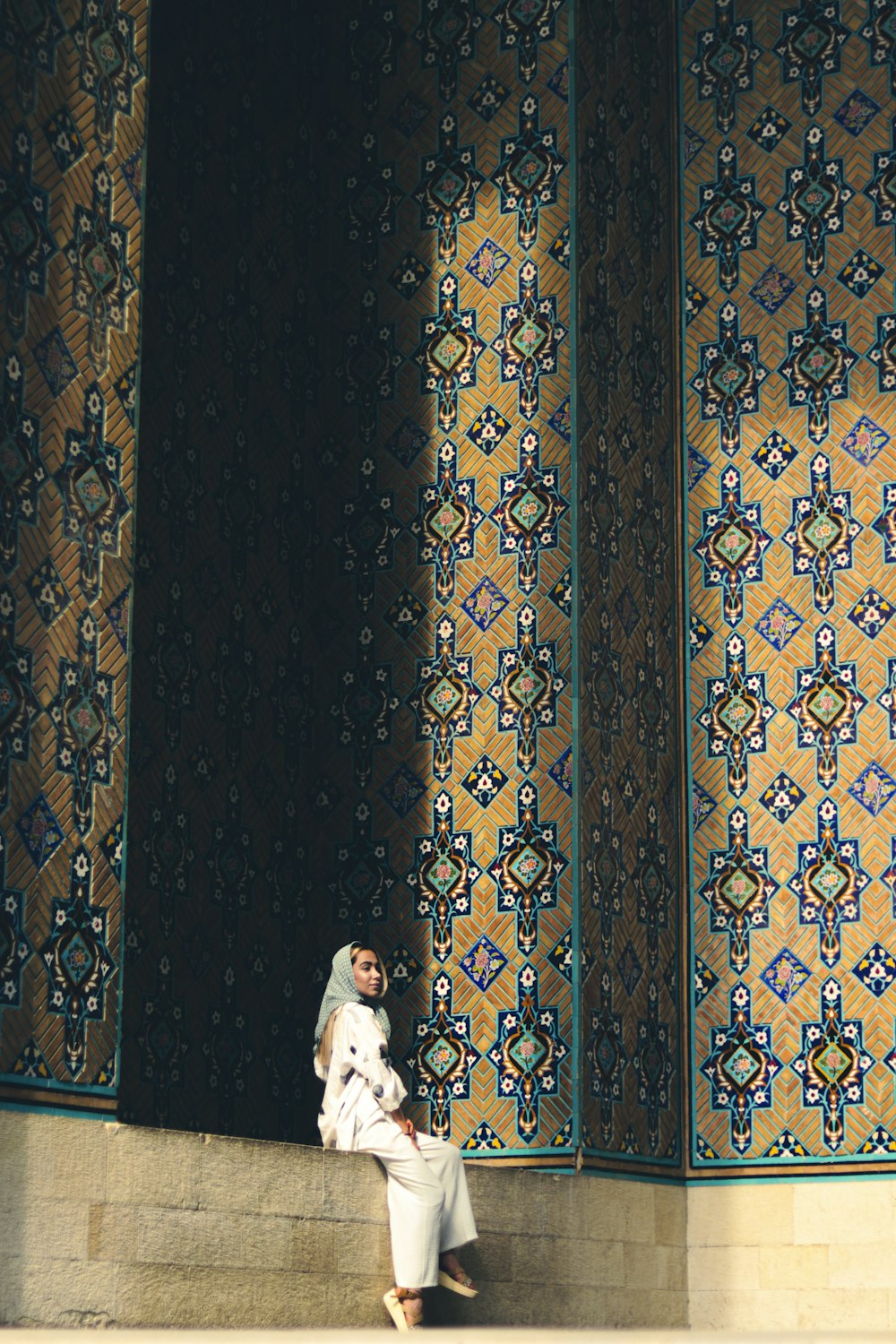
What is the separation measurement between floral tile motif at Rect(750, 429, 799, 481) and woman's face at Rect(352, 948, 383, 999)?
10.9 ft

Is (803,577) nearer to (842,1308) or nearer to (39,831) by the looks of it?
(842,1308)

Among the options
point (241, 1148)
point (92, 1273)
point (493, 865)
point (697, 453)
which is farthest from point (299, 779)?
point (92, 1273)

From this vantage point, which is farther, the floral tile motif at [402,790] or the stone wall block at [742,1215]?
the floral tile motif at [402,790]

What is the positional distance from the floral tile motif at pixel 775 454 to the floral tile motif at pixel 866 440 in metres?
0.27

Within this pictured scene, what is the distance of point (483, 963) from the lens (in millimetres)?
9828

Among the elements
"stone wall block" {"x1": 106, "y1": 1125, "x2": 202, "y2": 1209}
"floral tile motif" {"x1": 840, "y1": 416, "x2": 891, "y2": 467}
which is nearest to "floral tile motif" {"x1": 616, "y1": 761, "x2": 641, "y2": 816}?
"floral tile motif" {"x1": 840, "y1": 416, "x2": 891, "y2": 467}

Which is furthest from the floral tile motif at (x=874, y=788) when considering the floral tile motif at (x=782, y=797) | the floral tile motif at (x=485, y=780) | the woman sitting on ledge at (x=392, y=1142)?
the woman sitting on ledge at (x=392, y=1142)

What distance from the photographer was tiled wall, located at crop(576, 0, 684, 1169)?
391 inches

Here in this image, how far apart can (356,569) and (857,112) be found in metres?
3.13

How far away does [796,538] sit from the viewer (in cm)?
1061

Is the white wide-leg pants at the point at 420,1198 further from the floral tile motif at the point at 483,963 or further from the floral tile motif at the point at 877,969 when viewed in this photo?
the floral tile motif at the point at 877,969

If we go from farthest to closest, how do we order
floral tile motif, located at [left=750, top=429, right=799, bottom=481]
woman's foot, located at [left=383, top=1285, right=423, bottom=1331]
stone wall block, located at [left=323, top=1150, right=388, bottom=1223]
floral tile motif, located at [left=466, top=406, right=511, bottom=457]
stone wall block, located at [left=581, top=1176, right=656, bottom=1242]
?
floral tile motif, located at [left=750, top=429, right=799, bottom=481]
floral tile motif, located at [left=466, top=406, right=511, bottom=457]
stone wall block, located at [left=581, top=1176, right=656, bottom=1242]
woman's foot, located at [left=383, top=1285, right=423, bottom=1331]
stone wall block, located at [left=323, top=1150, right=388, bottom=1223]

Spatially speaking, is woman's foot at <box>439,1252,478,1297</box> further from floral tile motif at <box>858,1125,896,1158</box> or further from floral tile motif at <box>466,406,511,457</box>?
floral tile motif at <box>466,406,511,457</box>

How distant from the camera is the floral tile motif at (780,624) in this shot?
10523mm
